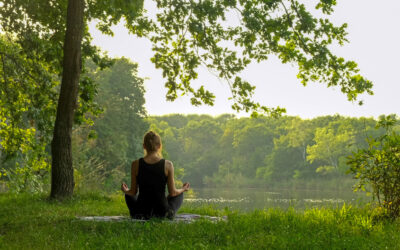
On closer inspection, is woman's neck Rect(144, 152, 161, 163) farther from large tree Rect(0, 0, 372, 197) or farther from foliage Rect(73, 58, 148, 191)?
foliage Rect(73, 58, 148, 191)

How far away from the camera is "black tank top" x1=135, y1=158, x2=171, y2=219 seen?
656 cm

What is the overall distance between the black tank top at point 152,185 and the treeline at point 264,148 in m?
60.7

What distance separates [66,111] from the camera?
9.91m

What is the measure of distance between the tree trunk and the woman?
3602mm

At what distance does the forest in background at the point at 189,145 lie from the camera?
14480 mm

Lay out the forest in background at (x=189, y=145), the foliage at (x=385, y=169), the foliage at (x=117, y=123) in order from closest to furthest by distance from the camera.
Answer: the foliage at (x=385, y=169), the forest in background at (x=189, y=145), the foliage at (x=117, y=123)

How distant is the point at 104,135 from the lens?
37281 mm

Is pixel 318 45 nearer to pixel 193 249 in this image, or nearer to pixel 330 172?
pixel 193 249

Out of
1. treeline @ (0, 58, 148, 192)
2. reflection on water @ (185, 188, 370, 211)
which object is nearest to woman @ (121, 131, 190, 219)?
treeline @ (0, 58, 148, 192)

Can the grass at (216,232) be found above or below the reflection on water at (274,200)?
above

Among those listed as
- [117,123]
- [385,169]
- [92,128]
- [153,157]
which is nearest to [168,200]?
[153,157]

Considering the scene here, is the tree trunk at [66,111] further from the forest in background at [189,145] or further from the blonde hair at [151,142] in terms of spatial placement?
the blonde hair at [151,142]

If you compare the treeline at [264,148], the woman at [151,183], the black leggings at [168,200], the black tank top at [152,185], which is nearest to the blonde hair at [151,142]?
the woman at [151,183]

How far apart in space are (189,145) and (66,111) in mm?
97738
